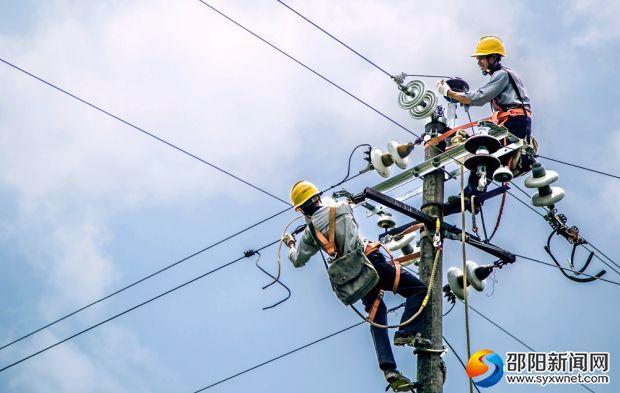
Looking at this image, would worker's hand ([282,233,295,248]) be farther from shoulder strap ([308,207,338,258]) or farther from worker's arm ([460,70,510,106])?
worker's arm ([460,70,510,106])

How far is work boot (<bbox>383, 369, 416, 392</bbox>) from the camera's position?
8.15m

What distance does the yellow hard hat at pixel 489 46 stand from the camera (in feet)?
34.3

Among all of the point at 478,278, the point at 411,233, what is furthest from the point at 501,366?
the point at 411,233

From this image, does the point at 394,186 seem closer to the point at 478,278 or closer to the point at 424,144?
the point at 424,144

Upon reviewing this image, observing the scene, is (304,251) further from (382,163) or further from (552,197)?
(552,197)

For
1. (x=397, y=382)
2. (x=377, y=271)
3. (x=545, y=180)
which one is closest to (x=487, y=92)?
(x=545, y=180)

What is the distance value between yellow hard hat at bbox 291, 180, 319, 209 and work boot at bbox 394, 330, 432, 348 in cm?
141

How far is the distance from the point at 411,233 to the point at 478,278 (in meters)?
0.80

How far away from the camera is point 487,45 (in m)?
10.5

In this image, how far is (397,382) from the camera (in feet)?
26.9

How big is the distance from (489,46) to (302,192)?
269 cm

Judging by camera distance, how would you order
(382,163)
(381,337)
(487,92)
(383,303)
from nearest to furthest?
(381,337) < (383,303) < (382,163) < (487,92)

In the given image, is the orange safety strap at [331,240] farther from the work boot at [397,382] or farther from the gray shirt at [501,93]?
the gray shirt at [501,93]

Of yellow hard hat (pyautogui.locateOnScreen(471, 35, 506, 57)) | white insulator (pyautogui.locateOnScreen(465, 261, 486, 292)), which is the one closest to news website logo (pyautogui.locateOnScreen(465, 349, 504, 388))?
white insulator (pyautogui.locateOnScreen(465, 261, 486, 292))
